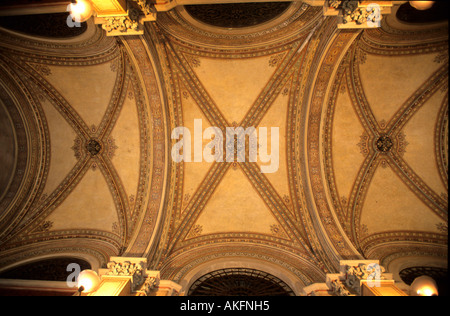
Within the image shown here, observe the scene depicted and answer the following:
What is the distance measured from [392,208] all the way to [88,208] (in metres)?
10.3

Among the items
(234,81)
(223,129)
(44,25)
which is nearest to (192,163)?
(223,129)

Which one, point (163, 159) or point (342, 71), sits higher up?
point (342, 71)

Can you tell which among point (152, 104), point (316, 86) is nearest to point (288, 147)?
point (316, 86)

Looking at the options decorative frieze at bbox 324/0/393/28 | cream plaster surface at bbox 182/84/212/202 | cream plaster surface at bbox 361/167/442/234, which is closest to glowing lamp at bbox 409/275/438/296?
cream plaster surface at bbox 361/167/442/234

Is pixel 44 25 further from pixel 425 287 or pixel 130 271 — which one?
pixel 425 287

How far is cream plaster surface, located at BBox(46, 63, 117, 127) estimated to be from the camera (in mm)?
8297

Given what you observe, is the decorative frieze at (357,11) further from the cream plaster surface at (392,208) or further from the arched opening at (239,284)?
the arched opening at (239,284)

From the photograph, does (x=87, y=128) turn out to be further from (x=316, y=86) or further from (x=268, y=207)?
(x=316, y=86)

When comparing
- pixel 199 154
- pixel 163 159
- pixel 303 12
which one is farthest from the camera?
pixel 199 154

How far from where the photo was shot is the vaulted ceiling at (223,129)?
7.37 metres

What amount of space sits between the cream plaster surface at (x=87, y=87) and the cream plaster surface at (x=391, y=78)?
8309 millimetres

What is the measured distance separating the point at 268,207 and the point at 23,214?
27.1 ft

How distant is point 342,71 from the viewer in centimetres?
773

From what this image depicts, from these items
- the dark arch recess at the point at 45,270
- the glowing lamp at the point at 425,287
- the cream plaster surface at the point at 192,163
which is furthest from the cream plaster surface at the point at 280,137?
the dark arch recess at the point at 45,270
